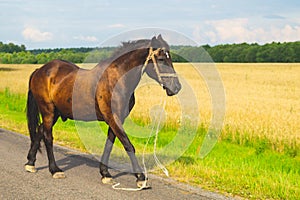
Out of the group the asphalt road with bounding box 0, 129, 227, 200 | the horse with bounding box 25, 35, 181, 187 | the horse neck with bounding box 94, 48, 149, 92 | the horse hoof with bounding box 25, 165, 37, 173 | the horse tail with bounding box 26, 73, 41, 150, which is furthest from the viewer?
the horse tail with bounding box 26, 73, 41, 150

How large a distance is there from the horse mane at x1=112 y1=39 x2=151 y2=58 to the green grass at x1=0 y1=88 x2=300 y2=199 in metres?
2.17

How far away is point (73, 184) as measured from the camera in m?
6.60

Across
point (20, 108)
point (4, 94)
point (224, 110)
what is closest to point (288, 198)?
point (224, 110)

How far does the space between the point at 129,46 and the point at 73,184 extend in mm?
2244

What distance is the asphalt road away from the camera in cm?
598

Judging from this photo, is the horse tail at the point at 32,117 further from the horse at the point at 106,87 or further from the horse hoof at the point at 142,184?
the horse hoof at the point at 142,184

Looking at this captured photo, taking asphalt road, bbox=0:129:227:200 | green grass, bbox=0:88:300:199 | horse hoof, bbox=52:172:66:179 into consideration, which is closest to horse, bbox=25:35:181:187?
horse hoof, bbox=52:172:66:179

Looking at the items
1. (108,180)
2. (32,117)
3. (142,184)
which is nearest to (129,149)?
(142,184)

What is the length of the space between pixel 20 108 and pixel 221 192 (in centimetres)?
1473

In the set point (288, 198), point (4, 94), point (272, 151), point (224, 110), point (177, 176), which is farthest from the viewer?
point (4, 94)

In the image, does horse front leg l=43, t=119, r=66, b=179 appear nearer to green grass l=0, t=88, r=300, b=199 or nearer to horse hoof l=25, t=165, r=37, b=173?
horse hoof l=25, t=165, r=37, b=173

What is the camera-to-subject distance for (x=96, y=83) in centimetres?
669

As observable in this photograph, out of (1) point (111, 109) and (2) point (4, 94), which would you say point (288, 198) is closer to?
(1) point (111, 109)

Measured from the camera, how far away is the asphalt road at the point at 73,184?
598 cm
